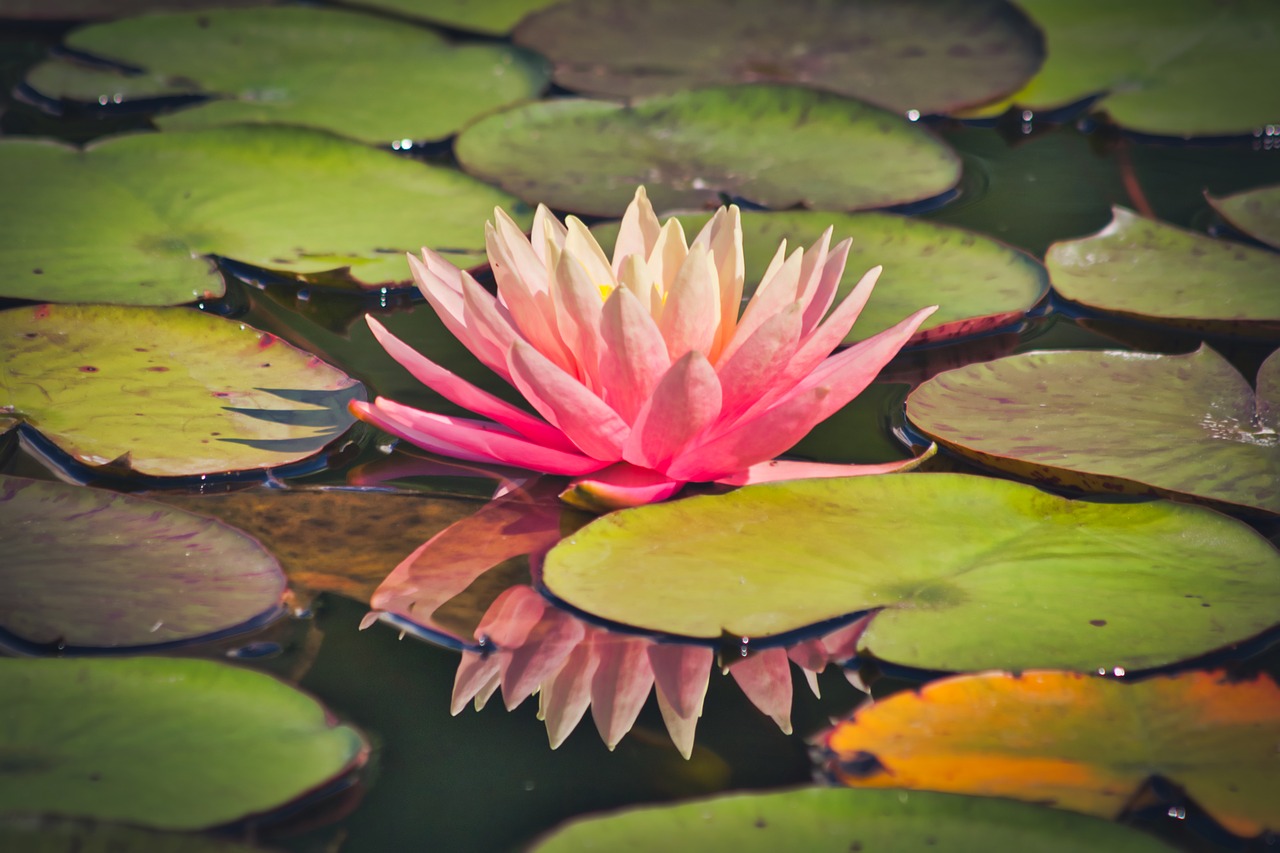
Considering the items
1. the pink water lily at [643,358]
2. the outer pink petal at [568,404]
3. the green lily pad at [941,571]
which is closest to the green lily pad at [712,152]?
the pink water lily at [643,358]

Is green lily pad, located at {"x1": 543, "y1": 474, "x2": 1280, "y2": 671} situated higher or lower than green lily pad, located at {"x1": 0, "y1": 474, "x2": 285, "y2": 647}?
higher

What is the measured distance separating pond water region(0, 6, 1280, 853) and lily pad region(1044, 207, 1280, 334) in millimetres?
48

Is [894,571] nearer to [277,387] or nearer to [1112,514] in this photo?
[1112,514]

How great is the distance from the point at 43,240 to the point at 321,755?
1.43 metres

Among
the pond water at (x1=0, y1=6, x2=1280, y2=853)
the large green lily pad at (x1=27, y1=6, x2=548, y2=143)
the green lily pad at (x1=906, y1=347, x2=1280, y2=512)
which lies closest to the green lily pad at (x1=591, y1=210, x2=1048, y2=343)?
the pond water at (x1=0, y1=6, x2=1280, y2=853)

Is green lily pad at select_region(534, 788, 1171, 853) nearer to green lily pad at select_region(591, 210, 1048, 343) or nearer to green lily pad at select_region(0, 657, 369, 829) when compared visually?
green lily pad at select_region(0, 657, 369, 829)

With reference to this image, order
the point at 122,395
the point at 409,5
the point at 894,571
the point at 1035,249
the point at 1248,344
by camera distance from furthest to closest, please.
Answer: the point at 409,5
the point at 1035,249
the point at 1248,344
the point at 122,395
the point at 894,571

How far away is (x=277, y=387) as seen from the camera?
1.75 meters

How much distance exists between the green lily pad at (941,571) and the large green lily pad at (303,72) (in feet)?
5.32

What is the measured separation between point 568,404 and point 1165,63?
2.38 meters

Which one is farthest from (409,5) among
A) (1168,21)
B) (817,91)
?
(1168,21)

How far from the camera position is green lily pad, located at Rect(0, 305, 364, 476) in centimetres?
161

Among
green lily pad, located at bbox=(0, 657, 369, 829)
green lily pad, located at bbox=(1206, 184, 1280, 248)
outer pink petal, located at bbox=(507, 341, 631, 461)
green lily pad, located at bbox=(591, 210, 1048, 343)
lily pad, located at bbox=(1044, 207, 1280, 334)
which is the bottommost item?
green lily pad, located at bbox=(0, 657, 369, 829)

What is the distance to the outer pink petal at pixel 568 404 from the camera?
4.57 feet
